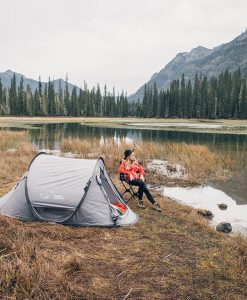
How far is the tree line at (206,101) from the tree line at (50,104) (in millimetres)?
13613

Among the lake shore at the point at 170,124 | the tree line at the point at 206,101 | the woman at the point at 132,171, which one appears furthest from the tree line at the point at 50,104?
the woman at the point at 132,171

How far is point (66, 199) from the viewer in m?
8.73

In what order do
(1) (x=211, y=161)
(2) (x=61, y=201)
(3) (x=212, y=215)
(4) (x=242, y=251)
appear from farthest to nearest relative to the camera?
(1) (x=211, y=161)
(3) (x=212, y=215)
(2) (x=61, y=201)
(4) (x=242, y=251)

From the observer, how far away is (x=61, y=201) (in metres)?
8.70

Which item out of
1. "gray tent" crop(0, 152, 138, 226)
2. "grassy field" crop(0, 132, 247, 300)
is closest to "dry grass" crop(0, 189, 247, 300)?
"grassy field" crop(0, 132, 247, 300)

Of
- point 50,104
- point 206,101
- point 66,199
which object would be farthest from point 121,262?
point 50,104

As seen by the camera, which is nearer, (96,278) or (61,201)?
(96,278)

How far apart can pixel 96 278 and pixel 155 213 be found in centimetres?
470

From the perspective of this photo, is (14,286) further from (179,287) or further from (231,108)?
(231,108)

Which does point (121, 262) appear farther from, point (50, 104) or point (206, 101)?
point (50, 104)

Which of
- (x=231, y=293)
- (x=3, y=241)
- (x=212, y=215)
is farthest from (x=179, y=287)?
(x=212, y=215)

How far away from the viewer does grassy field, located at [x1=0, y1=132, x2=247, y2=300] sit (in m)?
5.13

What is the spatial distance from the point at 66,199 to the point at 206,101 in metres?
96.7

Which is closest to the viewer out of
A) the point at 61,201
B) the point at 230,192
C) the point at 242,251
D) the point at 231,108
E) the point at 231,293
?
the point at 231,293
